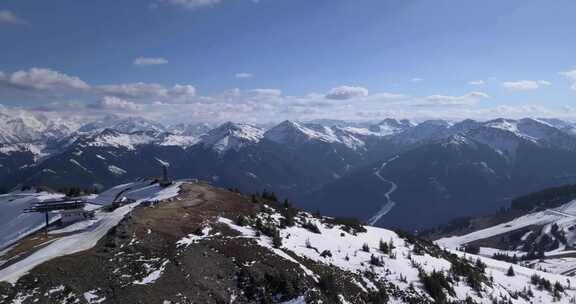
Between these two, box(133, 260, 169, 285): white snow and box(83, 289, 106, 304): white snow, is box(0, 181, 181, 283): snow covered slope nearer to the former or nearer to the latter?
box(83, 289, 106, 304): white snow

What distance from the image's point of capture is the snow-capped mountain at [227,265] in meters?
33.7

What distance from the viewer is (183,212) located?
55250 mm

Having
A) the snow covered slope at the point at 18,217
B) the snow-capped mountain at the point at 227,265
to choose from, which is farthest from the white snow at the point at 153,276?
the snow covered slope at the point at 18,217

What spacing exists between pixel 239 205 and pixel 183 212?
40.4 feet

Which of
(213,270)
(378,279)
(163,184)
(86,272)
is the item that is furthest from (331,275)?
(163,184)

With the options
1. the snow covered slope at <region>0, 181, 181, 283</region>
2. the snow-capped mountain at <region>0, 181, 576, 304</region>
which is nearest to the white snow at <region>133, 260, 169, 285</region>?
the snow-capped mountain at <region>0, 181, 576, 304</region>

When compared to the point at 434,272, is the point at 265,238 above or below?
above

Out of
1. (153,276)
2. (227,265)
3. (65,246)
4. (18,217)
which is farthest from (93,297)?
(18,217)

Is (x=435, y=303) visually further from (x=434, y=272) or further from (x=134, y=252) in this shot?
(x=134, y=252)

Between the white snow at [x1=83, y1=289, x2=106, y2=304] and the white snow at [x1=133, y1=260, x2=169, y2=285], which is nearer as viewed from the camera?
the white snow at [x1=83, y1=289, x2=106, y2=304]

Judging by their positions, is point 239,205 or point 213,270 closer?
point 213,270

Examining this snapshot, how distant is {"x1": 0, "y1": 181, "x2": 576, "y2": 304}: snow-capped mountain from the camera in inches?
1328

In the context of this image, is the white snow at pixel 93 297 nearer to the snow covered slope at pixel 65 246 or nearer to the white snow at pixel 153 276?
the white snow at pixel 153 276

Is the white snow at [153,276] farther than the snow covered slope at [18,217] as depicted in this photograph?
No
